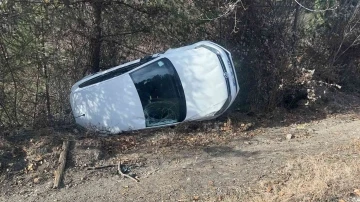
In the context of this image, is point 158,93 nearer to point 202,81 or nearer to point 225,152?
point 202,81

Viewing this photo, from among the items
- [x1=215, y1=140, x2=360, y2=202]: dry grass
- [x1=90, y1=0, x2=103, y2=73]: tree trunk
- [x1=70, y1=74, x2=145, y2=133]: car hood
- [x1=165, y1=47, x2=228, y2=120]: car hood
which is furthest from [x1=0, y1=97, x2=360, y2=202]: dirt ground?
[x1=90, y1=0, x2=103, y2=73]: tree trunk

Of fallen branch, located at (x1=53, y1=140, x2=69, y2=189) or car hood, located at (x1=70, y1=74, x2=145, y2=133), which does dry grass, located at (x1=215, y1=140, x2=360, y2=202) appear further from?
car hood, located at (x1=70, y1=74, x2=145, y2=133)

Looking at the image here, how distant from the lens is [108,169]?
8.34 m

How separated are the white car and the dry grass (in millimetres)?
2635

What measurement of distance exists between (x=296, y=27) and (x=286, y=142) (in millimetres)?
4689

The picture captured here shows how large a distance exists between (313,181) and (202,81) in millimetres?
3808

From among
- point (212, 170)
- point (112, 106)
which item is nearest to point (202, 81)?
point (112, 106)

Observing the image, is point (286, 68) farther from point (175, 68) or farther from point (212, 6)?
point (175, 68)

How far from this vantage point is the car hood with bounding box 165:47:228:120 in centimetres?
997

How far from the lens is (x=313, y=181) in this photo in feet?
22.4

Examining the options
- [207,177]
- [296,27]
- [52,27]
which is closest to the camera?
[207,177]

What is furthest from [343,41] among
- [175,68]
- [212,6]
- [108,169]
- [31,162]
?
[31,162]

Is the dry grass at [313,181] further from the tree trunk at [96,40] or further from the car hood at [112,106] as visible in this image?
the tree trunk at [96,40]

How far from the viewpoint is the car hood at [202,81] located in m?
9.97
